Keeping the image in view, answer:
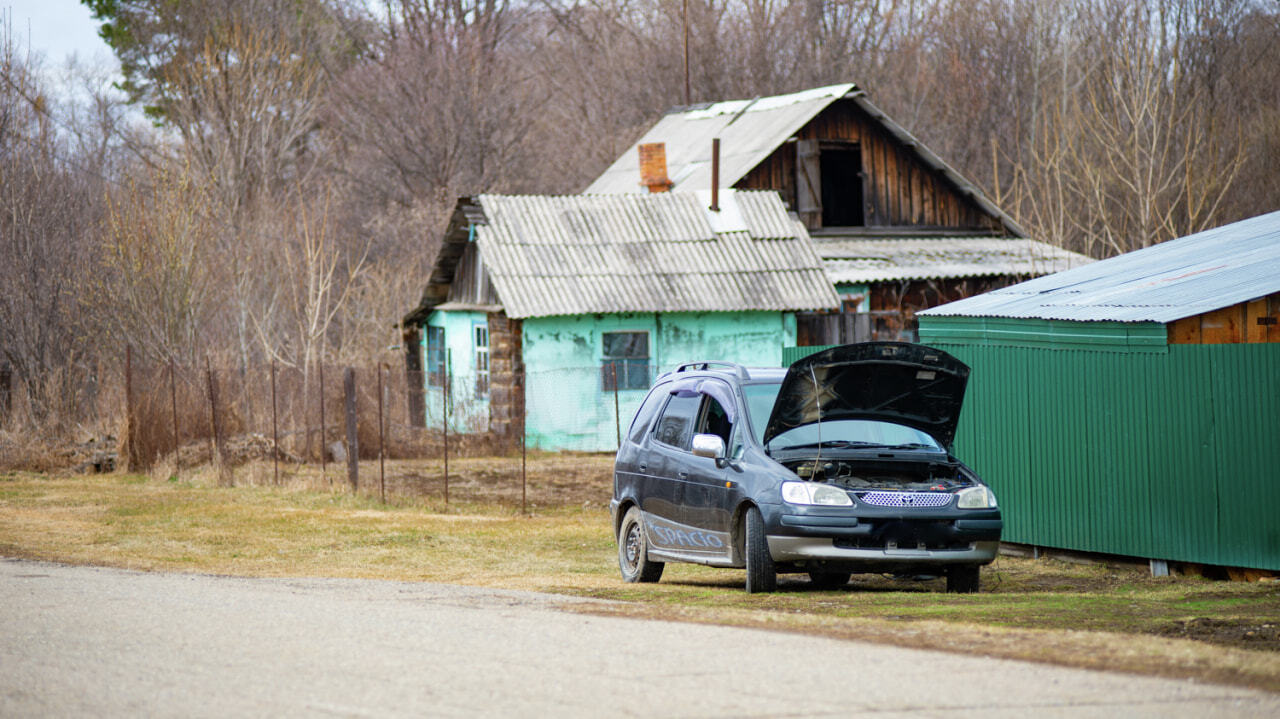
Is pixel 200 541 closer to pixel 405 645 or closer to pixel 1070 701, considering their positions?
pixel 405 645

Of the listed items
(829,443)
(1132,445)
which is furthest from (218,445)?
(1132,445)

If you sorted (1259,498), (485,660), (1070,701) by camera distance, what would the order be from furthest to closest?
(1259,498) < (485,660) < (1070,701)

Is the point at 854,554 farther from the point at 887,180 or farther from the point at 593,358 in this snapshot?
the point at 887,180

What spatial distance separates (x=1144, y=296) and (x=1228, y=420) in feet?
6.80

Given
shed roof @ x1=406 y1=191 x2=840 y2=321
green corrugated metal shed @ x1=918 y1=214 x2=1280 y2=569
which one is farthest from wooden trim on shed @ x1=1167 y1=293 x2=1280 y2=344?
shed roof @ x1=406 y1=191 x2=840 y2=321

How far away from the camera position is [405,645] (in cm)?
818

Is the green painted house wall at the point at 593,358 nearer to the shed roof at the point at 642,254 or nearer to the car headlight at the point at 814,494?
the shed roof at the point at 642,254

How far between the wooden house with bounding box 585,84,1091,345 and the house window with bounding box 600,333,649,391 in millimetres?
3581

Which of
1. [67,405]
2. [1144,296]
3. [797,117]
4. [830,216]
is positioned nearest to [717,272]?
[797,117]

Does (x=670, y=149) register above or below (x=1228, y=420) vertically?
above


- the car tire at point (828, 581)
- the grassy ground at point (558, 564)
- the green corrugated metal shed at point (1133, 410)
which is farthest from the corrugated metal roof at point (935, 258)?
the car tire at point (828, 581)

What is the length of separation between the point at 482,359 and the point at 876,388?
18.7m

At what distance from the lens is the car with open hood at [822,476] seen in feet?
34.0

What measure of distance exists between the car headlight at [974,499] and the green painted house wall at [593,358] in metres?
15.8
